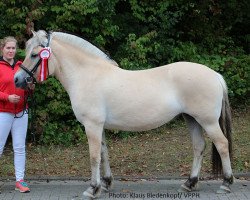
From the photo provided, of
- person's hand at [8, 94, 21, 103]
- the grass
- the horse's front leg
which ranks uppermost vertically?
person's hand at [8, 94, 21, 103]

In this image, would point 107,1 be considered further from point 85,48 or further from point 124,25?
point 85,48

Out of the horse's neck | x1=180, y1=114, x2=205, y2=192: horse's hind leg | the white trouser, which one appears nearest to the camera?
the horse's neck

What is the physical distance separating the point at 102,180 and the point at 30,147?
309 centimetres

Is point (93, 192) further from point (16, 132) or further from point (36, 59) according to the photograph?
point (36, 59)

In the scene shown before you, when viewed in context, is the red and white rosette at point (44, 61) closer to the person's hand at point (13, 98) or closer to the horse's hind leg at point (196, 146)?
the person's hand at point (13, 98)

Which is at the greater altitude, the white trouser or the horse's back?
the horse's back

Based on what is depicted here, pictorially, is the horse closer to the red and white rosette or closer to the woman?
the red and white rosette

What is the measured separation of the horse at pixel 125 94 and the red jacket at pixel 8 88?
25 cm

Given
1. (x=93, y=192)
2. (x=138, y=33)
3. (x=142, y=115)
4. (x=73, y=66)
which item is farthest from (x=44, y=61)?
(x=138, y=33)

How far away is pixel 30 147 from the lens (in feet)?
28.7

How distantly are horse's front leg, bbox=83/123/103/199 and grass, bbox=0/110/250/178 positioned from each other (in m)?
1.37

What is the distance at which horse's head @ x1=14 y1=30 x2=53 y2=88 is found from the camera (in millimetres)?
5570

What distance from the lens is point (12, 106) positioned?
5.79 metres

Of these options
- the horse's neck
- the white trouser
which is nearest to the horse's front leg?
the horse's neck
